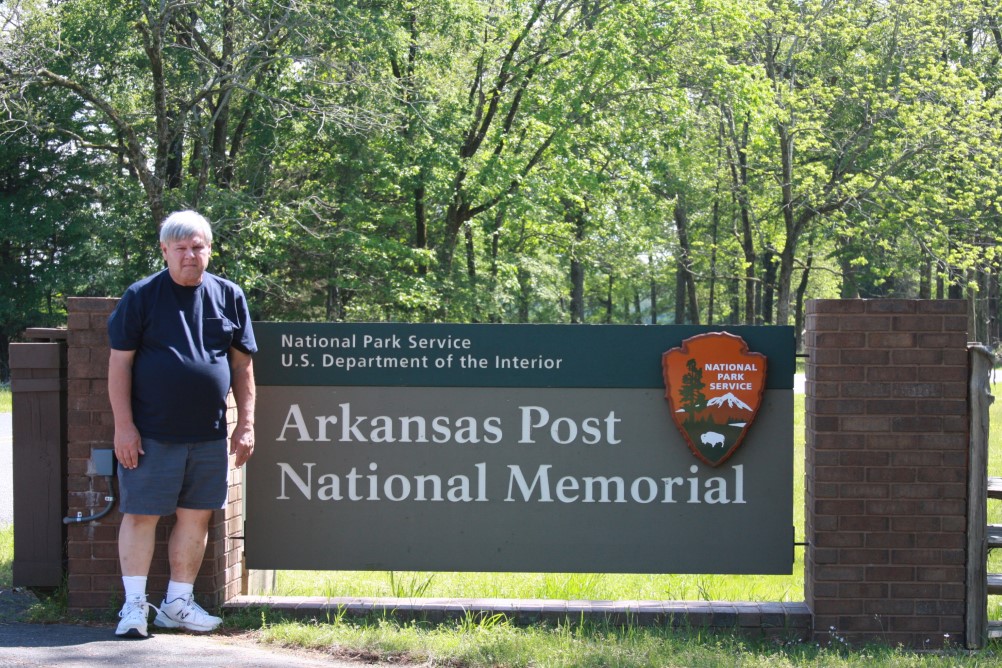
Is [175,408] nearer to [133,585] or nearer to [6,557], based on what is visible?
[133,585]

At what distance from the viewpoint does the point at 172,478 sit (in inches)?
184

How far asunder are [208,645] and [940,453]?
3.29m

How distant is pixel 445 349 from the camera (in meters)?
5.22

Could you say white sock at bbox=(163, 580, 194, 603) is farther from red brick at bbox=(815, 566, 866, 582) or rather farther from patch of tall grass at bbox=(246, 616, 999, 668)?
red brick at bbox=(815, 566, 866, 582)

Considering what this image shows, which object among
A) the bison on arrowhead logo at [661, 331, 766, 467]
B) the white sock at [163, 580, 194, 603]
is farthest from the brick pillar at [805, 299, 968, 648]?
the white sock at [163, 580, 194, 603]

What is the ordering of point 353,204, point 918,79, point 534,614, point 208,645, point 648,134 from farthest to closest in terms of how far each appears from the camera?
point 918,79 → point 648,134 → point 353,204 → point 534,614 → point 208,645

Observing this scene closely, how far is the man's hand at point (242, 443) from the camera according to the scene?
480cm

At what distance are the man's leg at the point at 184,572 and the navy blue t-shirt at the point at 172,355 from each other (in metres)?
0.40

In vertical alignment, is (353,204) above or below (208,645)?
above

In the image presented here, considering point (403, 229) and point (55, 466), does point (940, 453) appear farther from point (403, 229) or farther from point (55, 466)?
point (403, 229)

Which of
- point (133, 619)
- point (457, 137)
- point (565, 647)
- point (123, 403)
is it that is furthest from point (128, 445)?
point (457, 137)

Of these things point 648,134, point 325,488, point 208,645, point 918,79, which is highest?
point 918,79

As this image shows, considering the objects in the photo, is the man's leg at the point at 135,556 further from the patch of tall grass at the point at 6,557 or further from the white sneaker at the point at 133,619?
the patch of tall grass at the point at 6,557

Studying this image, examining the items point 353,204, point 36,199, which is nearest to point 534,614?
point 353,204
